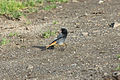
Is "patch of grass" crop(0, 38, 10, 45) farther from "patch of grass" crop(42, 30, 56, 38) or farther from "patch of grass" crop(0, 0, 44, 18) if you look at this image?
"patch of grass" crop(0, 0, 44, 18)

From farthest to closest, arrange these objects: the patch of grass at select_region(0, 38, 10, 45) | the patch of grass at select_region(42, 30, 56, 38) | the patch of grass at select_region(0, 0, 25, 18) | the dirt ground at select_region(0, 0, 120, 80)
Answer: the patch of grass at select_region(0, 0, 25, 18), the patch of grass at select_region(42, 30, 56, 38), the patch of grass at select_region(0, 38, 10, 45), the dirt ground at select_region(0, 0, 120, 80)

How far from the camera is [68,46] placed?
26.7ft

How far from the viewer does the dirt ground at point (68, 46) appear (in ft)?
20.5

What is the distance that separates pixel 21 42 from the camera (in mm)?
9023

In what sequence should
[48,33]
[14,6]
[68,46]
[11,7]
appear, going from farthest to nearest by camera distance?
[14,6], [11,7], [48,33], [68,46]

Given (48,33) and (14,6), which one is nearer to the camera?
(48,33)

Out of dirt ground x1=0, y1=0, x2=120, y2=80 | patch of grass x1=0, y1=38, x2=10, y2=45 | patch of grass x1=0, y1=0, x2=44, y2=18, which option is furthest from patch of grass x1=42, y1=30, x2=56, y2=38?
patch of grass x1=0, y1=0, x2=44, y2=18

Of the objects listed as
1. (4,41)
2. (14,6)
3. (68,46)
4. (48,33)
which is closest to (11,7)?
(14,6)

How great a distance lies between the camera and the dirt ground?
6262 mm

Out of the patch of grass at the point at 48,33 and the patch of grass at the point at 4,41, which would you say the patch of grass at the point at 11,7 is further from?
the patch of grass at the point at 4,41

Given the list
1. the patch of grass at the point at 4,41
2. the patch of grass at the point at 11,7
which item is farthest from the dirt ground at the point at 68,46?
the patch of grass at the point at 11,7

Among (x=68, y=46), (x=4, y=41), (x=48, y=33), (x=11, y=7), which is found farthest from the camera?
(x=11, y=7)

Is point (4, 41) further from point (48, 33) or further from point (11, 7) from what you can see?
point (11, 7)

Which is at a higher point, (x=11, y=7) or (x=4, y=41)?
(x=11, y=7)
